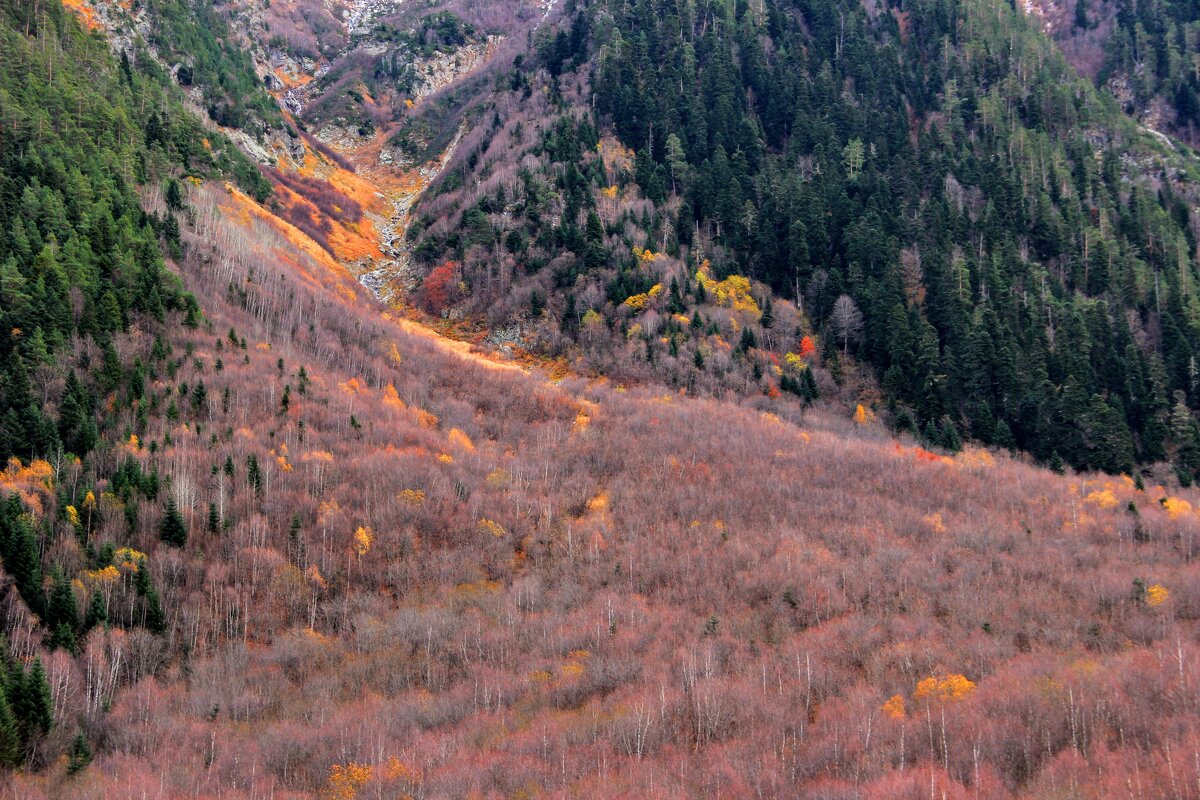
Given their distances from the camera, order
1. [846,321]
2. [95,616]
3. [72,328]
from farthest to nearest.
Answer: [846,321], [72,328], [95,616]

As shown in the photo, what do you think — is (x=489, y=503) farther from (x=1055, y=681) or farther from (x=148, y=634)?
(x=1055, y=681)

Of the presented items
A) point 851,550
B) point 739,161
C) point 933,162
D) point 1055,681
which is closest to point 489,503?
point 851,550

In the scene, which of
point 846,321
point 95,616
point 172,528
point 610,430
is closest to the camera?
point 95,616

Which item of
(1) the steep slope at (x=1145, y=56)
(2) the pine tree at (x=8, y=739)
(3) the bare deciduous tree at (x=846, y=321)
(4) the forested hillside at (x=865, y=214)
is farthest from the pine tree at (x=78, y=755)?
(1) the steep slope at (x=1145, y=56)

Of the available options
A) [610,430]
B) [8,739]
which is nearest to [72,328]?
[8,739]

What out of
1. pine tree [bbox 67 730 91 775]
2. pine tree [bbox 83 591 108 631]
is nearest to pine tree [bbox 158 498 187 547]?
pine tree [bbox 83 591 108 631]

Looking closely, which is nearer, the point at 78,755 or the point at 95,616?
the point at 78,755

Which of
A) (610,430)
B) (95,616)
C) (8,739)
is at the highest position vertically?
(8,739)

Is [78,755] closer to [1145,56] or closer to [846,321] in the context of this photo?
[846,321]
